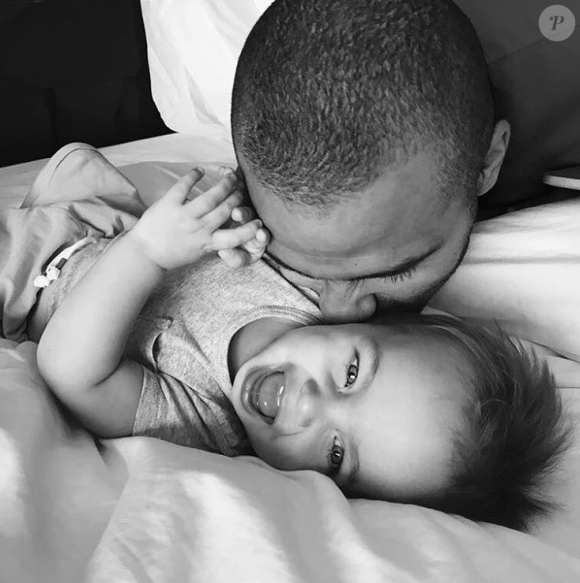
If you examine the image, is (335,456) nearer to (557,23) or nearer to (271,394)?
(271,394)

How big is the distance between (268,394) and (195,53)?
80 centimetres

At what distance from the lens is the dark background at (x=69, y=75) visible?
1.34 meters

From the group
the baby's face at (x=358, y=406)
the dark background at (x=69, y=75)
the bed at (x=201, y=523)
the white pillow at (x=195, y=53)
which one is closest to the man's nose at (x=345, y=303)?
the baby's face at (x=358, y=406)

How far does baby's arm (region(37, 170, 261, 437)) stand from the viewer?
77cm

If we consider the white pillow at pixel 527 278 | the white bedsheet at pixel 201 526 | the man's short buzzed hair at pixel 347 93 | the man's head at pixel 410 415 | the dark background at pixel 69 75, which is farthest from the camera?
the dark background at pixel 69 75

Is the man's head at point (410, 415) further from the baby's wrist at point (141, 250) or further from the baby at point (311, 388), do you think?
the baby's wrist at point (141, 250)

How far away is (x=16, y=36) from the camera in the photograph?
1.34 m

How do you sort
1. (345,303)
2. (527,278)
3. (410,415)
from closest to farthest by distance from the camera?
(410,415) → (345,303) → (527,278)

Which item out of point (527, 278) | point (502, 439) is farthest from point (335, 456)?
point (527, 278)

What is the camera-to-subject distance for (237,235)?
79 centimetres

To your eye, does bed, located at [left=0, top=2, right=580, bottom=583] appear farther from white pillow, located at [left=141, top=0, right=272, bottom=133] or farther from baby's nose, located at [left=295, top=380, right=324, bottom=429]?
Result: white pillow, located at [left=141, top=0, right=272, bottom=133]

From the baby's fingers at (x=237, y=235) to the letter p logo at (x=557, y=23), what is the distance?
1.83ft

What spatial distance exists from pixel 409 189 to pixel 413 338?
0.21m

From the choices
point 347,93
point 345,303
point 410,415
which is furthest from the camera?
point 345,303
